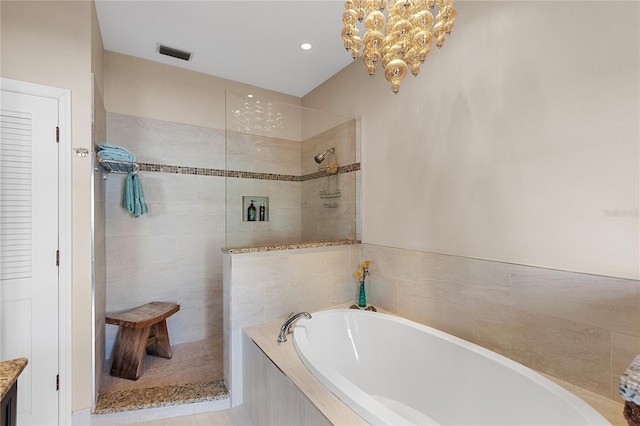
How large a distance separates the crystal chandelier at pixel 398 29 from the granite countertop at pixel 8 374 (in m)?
1.70

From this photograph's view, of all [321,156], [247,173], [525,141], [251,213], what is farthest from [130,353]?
[525,141]

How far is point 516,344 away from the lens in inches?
60.3

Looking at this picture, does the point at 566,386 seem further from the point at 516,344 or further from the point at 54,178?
the point at 54,178

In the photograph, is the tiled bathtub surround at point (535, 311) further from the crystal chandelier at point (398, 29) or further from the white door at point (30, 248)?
the white door at point (30, 248)

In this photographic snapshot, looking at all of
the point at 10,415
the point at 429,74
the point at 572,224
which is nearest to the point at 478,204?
the point at 572,224

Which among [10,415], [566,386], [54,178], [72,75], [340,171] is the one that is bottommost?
[566,386]

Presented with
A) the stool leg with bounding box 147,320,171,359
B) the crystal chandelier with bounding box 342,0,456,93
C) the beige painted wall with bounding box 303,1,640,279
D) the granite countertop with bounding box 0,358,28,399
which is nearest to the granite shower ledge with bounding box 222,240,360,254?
the beige painted wall with bounding box 303,1,640,279

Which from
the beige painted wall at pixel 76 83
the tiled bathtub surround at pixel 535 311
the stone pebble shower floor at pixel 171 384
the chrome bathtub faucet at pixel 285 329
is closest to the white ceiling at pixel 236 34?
the beige painted wall at pixel 76 83

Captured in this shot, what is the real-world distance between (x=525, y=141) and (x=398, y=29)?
0.88 m

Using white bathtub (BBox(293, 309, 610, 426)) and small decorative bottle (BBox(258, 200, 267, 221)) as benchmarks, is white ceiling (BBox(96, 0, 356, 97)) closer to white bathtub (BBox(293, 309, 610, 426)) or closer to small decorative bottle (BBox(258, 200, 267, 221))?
small decorative bottle (BBox(258, 200, 267, 221))

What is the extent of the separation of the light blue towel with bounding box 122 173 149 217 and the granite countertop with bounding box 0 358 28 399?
164cm

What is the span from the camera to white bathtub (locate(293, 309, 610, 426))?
1.20m

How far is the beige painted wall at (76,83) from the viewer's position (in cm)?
164

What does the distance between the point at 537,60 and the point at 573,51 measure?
0.46 feet
